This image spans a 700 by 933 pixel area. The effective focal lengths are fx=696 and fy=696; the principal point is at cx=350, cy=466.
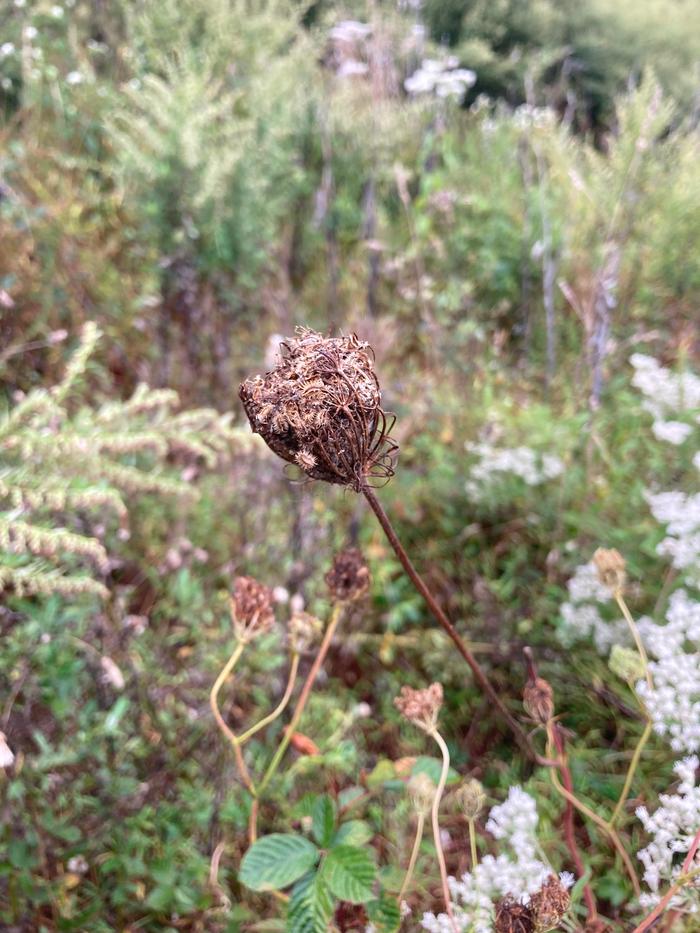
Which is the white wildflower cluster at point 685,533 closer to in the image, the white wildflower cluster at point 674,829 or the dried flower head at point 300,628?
the white wildflower cluster at point 674,829

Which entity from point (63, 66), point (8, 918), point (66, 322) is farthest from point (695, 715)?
point (63, 66)

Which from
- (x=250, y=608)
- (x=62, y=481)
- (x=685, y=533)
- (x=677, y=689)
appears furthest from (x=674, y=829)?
(x=62, y=481)

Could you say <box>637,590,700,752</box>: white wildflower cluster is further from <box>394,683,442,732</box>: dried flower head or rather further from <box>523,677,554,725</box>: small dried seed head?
<box>394,683,442,732</box>: dried flower head

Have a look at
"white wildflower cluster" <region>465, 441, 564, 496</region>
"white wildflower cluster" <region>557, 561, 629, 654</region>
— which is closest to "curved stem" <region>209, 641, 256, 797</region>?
"white wildflower cluster" <region>557, 561, 629, 654</region>

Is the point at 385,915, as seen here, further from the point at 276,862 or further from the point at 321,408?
the point at 321,408

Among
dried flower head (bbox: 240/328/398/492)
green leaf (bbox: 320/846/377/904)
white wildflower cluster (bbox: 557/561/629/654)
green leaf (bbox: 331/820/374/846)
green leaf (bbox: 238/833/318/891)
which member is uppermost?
dried flower head (bbox: 240/328/398/492)

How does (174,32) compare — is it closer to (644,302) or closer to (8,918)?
(644,302)

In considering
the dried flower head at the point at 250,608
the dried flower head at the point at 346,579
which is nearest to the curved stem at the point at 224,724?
the dried flower head at the point at 250,608
